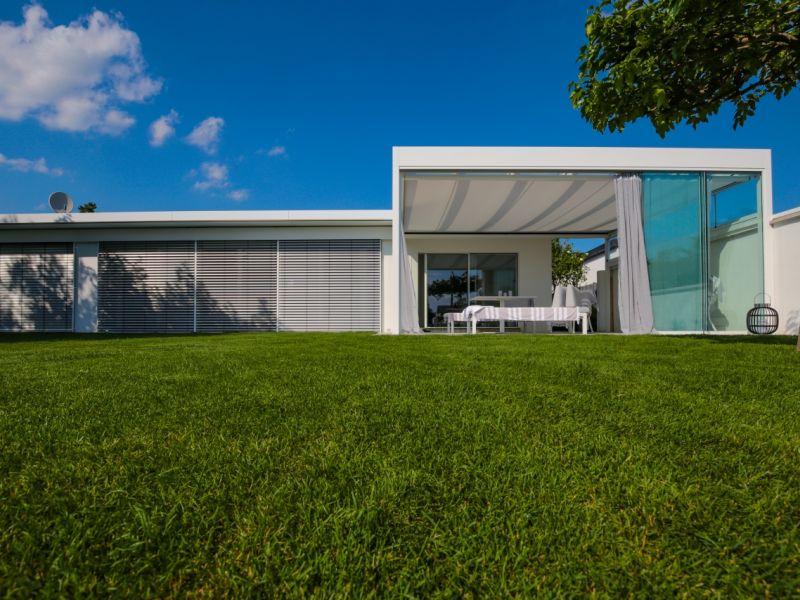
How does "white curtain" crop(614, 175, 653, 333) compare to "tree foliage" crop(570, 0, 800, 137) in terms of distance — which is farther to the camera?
"white curtain" crop(614, 175, 653, 333)

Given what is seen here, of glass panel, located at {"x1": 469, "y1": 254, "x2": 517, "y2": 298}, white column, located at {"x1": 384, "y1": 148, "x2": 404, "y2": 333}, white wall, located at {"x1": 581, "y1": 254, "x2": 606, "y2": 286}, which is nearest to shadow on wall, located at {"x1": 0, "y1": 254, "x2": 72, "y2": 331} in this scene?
white column, located at {"x1": 384, "y1": 148, "x2": 404, "y2": 333}

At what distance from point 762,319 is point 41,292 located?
18.1 meters

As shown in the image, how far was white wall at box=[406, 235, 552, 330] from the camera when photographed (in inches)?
559

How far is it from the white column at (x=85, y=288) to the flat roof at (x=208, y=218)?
0.82 metres

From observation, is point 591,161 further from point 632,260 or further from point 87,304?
point 87,304

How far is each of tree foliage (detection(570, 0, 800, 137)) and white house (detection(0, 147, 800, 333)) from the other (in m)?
3.84

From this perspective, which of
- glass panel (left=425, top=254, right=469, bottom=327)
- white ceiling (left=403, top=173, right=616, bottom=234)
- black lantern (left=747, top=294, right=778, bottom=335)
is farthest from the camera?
glass panel (left=425, top=254, right=469, bottom=327)

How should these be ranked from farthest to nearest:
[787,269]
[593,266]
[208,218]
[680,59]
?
[593,266] < [208,218] < [787,269] < [680,59]

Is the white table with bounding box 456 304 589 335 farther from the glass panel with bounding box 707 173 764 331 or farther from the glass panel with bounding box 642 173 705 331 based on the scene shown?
the glass panel with bounding box 707 173 764 331

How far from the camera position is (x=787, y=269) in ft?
26.4

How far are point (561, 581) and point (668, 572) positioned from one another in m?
0.24

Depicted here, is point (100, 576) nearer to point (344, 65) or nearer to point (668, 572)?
point (668, 572)

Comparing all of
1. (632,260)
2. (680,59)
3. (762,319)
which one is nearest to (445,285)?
(632,260)

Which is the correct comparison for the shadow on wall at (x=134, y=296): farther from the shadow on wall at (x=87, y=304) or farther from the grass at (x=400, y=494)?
the grass at (x=400, y=494)
